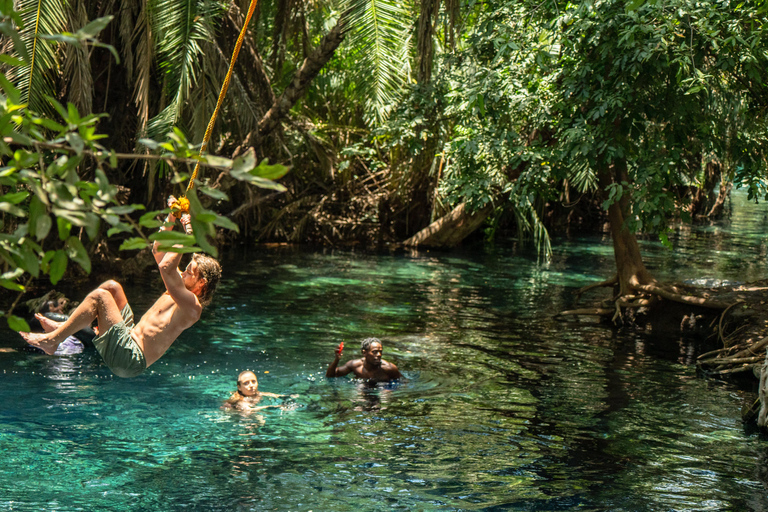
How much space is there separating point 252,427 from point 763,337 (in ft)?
24.4

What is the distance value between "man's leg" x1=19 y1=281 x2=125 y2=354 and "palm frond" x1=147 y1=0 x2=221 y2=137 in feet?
21.7

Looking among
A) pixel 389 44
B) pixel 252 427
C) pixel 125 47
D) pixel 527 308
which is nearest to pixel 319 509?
pixel 252 427

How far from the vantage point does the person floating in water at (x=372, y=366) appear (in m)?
10.7

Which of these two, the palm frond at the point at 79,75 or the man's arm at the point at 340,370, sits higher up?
the palm frond at the point at 79,75

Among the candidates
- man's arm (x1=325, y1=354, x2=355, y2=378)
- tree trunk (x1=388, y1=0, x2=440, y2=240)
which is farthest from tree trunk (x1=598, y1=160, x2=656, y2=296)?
tree trunk (x1=388, y1=0, x2=440, y2=240)

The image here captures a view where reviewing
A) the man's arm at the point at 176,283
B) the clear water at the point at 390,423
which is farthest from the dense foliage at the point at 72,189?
the clear water at the point at 390,423

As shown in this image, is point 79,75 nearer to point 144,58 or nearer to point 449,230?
point 144,58

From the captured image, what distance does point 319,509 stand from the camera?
6.86m

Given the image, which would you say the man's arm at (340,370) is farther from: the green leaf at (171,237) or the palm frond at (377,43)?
the green leaf at (171,237)

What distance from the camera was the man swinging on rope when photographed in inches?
259

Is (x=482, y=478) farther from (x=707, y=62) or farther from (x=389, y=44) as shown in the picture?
(x=707, y=62)

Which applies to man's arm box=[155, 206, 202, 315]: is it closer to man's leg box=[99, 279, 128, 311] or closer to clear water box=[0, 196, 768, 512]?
man's leg box=[99, 279, 128, 311]

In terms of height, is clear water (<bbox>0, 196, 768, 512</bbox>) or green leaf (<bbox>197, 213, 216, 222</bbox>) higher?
green leaf (<bbox>197, 213, 216, 222</bbox>)

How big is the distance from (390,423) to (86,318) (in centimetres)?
372
